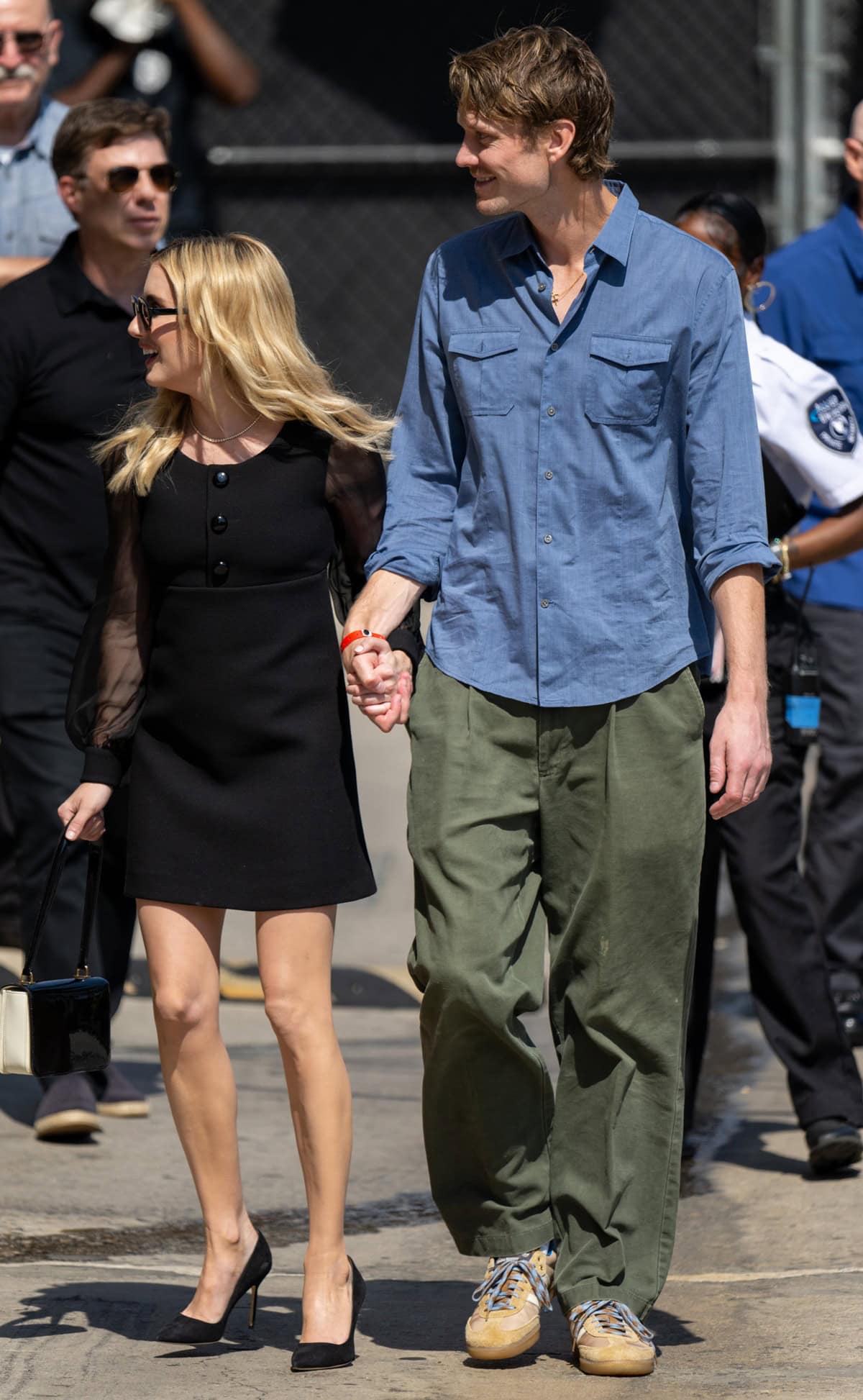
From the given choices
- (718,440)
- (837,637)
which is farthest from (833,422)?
(718,440)

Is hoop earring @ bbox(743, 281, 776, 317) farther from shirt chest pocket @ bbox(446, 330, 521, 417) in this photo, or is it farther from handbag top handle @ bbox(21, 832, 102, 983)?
handbag top handle @ bbox(21, 832, 102, 983)

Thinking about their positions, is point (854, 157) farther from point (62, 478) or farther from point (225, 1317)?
point (225, 1317)

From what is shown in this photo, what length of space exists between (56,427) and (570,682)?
7.09 feet

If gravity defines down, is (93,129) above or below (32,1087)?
above

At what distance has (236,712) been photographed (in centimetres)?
364

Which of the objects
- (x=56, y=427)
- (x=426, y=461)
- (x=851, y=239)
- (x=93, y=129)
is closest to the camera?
(x=426, y=461)

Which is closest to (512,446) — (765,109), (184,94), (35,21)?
(35,21)

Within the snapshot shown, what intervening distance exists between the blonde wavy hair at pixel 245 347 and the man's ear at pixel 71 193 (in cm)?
175

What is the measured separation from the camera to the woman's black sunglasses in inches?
145

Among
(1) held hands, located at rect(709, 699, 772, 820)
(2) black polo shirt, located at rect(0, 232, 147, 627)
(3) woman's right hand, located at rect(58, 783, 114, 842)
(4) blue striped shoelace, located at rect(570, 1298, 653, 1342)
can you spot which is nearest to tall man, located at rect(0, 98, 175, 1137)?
(2) black polo shirt, located at rect(0, 232, 147, 627)

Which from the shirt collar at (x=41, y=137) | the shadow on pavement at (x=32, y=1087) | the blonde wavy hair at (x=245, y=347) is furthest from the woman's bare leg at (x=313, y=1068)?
the shirt collar at (x=41, y=137)

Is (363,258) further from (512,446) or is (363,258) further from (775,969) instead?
(512,446)

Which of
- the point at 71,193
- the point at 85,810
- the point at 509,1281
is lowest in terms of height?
the point at 509,1281

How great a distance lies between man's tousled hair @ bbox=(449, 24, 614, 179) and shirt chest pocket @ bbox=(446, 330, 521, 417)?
0.97ft
